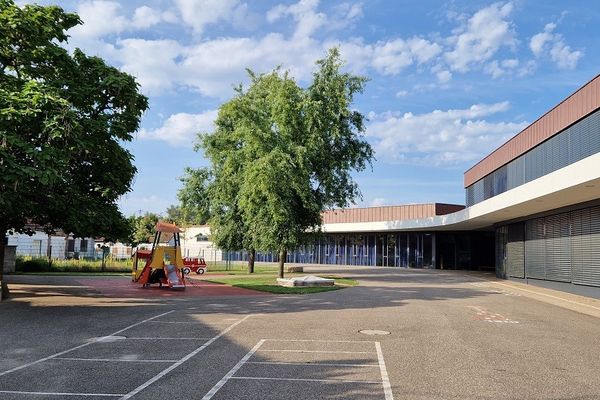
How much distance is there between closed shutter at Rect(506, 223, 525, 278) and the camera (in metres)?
31.5

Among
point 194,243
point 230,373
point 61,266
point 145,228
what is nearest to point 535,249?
point 230,373

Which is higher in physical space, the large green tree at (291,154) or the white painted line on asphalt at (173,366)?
the large green tree at (291,154)

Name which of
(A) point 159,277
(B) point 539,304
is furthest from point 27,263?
(B) point 539,304

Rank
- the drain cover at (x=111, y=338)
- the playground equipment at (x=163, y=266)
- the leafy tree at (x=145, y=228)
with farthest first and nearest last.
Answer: the leafy tree at (x=145, y=228), the playground equipment at (x=163, y=266), the drain cover at (x=111, y=338)

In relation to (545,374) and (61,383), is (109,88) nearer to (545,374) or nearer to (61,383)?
(61,383)

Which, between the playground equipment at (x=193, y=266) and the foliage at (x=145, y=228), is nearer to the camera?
the playground equipment at (x=193, y=266)

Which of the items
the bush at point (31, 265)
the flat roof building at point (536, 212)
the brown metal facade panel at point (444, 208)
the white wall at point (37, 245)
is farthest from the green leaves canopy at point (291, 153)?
the white wall at point (37, 245)

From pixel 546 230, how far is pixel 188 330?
22014mm

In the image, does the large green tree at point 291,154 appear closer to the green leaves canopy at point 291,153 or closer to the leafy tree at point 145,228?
the green leaves canopy at point 291,153

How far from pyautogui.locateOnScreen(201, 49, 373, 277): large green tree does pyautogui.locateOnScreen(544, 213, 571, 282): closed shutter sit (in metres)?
11.3

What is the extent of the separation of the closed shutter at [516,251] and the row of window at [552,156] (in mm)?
2713

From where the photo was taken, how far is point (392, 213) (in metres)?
54.4

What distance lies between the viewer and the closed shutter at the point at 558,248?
82.4 feet

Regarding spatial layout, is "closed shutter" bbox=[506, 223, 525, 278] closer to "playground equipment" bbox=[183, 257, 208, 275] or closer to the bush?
"playground equipment" bbox=[183, 257, 208, 275]
